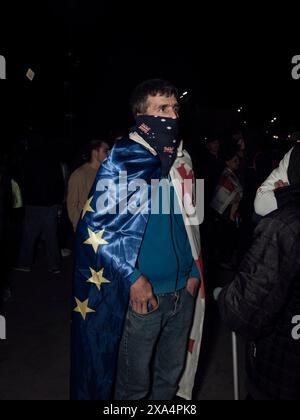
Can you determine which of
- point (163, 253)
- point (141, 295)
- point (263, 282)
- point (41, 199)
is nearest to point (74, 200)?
point (41, 199)

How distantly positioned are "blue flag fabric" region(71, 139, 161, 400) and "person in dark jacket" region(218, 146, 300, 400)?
68cm

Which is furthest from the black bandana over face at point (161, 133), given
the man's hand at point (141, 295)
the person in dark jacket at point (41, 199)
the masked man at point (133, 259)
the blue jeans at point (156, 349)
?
the person in dark jacket at point (41, 199)

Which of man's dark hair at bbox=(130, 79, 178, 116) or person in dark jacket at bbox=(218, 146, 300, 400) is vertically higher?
man's dark hair at bbox=(130, 79, 178, 116)

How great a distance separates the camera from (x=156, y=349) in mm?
2568

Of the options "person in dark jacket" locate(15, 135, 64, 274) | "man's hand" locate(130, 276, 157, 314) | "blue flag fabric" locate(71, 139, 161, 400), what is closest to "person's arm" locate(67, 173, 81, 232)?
"person in dark jacket" locate(15, 135, 64, 274)

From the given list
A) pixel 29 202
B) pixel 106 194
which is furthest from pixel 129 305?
pixel 29 202

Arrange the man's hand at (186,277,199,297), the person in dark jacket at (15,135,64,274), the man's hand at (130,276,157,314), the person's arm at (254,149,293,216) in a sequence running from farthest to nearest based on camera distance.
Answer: the person in dark jacket at (15,135,64,274)
the person's arm at (254,149,293,216)
the man's hand at (186,277,199,297)
the man's hand at (130,276,157,314)

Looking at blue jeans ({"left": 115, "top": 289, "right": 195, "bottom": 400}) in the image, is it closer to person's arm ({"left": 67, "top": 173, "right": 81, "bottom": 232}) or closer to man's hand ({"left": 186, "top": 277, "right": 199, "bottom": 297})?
man's hand ({"left": 186, "top": 277, "right": 199, "bottom": 297})

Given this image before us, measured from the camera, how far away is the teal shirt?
2275mm

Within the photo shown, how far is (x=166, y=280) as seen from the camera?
91.0 inches

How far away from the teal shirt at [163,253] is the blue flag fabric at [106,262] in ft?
0.30

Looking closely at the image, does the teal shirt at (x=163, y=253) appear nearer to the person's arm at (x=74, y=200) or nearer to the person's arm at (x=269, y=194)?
the person's arm at (x=269, y=194)

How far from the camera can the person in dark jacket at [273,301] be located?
151cm
